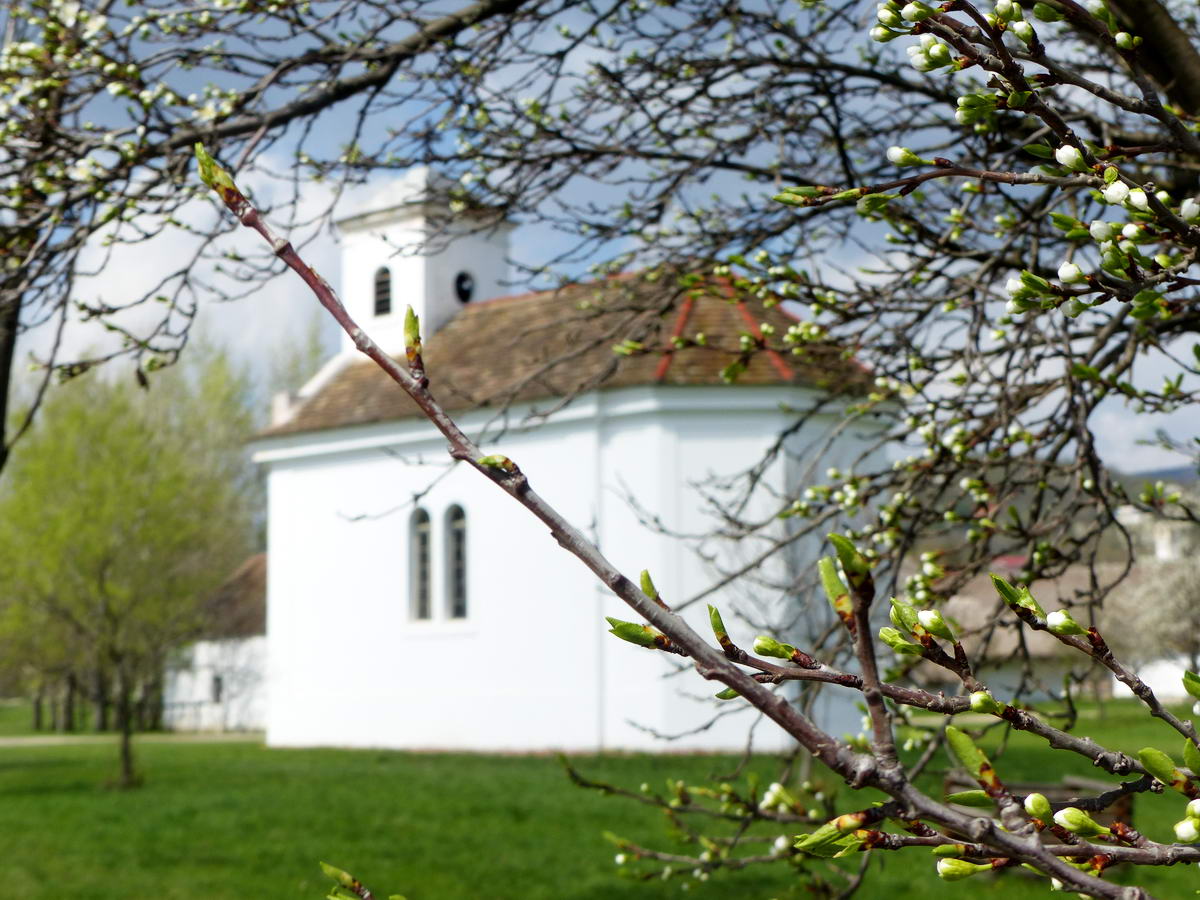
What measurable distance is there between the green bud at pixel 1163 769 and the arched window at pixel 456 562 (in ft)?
76.7

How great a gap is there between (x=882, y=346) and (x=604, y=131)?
6.29 feet

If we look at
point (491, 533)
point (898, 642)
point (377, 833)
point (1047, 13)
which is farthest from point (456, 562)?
point (898, 642)

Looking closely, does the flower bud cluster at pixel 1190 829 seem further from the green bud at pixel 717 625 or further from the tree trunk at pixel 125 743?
the tree trunk at pixel 125 743

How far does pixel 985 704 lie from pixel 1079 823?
0.15m

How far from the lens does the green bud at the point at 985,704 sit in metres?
1.28

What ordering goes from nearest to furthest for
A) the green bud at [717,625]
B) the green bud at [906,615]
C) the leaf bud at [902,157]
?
the green bud at [717,625]
the green bud at [906,615]
the leaf bud at [902,157]

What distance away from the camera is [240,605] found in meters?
35.9

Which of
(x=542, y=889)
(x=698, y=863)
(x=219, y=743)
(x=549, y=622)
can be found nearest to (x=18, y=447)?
(x=219, y=743)

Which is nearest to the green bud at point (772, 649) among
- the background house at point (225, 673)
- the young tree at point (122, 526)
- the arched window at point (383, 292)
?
the young tree at point (122, 526)

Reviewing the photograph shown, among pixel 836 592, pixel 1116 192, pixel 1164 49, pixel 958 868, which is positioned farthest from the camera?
pixel 1164 49

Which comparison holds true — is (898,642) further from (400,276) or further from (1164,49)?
(400,276)

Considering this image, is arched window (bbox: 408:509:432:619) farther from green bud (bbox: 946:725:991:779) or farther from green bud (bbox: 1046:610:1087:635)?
green bud (bbox: 946:725:991:779)

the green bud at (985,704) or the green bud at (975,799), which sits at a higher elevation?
the green bud at (985,704)

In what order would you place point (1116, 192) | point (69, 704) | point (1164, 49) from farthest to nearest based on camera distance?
1. point (69, 704)
2. point (1164, 49)
3. point (1116, 192)
